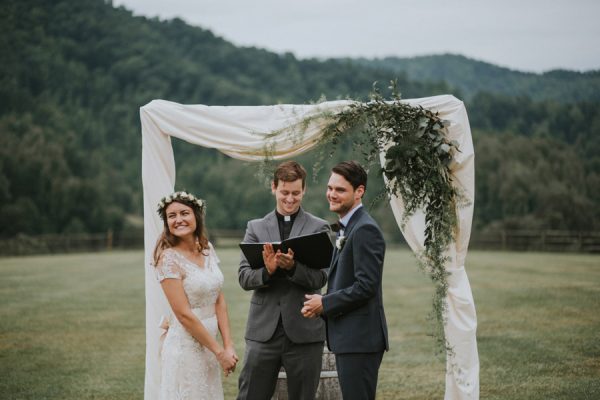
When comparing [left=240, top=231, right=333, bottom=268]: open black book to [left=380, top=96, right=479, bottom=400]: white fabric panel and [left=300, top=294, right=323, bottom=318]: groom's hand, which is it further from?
[left=380, top=96, right=479, bottom=400]: white fabric panel

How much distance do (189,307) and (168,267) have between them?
341 mm

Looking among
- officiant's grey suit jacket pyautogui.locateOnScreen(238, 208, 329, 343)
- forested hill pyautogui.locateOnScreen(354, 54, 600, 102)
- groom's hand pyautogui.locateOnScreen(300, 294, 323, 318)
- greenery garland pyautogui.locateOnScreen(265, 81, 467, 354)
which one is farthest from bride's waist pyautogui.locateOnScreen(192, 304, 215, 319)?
forested hill pyautogui.locateOnScreen(354, 54, 600, 102)

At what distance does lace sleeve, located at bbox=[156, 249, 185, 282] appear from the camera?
17.1ft

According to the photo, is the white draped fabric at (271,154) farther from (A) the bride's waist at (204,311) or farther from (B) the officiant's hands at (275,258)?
(B) the officiant's hands at (275,258)

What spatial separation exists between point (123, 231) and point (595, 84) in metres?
47.0

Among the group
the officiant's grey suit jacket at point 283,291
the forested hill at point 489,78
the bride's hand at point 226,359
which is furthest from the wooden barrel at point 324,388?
the forested hill at point 489,78

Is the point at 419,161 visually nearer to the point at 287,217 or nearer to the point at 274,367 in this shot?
the point at 287,217

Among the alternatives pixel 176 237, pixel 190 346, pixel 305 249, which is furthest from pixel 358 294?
pixel 176 237

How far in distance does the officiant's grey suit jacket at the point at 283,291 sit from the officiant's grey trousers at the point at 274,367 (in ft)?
0.24

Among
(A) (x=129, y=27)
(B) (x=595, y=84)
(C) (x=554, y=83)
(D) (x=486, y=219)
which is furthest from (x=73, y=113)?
(B) (x=595, y=84)

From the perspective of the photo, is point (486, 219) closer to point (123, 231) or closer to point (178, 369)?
point (123, 231)

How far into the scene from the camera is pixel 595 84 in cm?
2197

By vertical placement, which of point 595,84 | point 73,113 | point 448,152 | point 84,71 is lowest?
point 448,152

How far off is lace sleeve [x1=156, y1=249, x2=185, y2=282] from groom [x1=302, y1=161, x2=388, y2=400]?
38.1 inches
